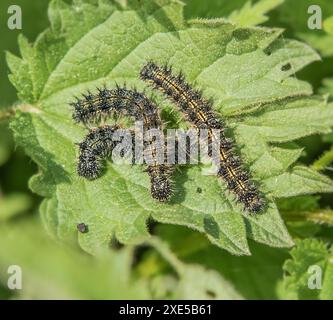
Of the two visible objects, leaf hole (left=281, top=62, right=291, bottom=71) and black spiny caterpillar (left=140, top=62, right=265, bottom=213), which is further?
leaf hole (left=281, top=62, right=291, bottom=71)

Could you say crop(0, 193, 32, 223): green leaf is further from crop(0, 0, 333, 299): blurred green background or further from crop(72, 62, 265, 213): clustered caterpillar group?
crop(72, 62, 265, 213): clustered caterpillar group

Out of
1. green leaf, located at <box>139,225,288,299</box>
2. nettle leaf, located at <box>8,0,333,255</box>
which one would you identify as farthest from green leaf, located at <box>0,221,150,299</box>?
green leaf, located at <box>139,225,288,299</box>

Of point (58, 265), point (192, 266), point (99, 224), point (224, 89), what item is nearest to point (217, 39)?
point (224, 89)

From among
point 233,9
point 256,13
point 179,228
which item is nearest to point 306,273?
point 179,228

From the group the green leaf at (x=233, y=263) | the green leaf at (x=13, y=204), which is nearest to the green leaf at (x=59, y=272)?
the green leaf at (x=13, y=204)

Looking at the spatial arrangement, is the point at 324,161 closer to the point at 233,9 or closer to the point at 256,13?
the point at 256,13

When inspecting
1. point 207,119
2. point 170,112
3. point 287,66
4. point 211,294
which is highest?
point 287,66

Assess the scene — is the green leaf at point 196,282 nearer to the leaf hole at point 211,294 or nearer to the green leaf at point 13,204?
the leaf hole at point 211,294
